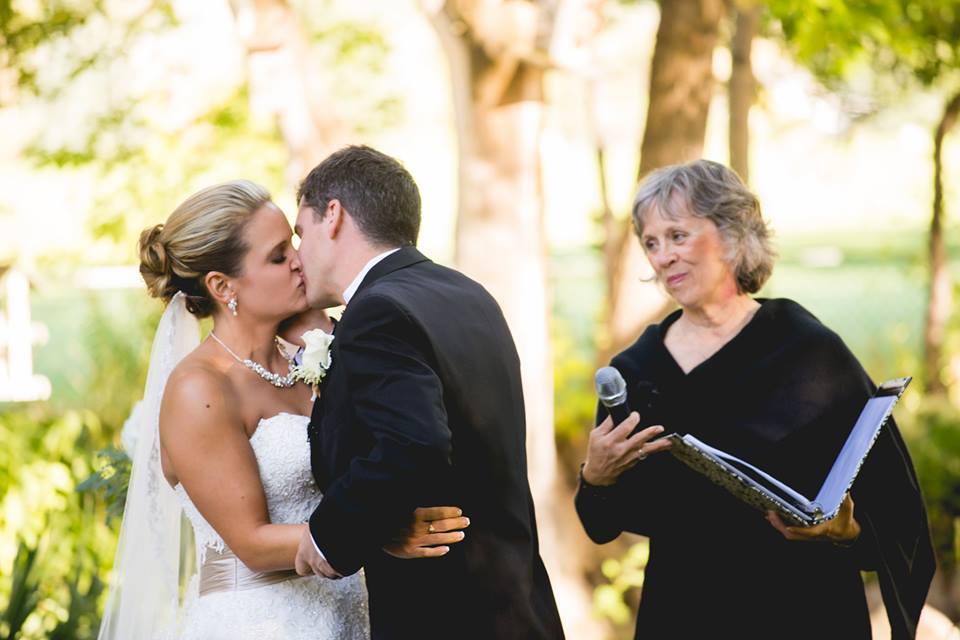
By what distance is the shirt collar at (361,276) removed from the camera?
2.96 meters

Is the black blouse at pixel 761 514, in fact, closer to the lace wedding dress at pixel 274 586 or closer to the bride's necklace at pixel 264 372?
the lace wedding dress at pixel 274 586

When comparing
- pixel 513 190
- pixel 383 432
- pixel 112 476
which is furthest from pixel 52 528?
pixel 383 432

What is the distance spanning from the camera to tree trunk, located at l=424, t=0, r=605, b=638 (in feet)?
20.1

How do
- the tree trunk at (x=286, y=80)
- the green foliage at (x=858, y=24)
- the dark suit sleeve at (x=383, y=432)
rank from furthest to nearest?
the tree trunk at (x=286, y=80) < the green foliage at (x=858, y=24) < the dark suit sleeve at (x=383, y=432)

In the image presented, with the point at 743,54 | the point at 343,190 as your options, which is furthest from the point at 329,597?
the point at 743,54

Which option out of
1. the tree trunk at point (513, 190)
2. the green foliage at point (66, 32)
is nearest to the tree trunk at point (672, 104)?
the tree trunk at point (513, 190)

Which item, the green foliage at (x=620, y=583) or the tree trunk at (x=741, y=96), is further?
the tree trunk at (x=741, y=96)

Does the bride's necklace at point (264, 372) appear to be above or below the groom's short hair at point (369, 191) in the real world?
below

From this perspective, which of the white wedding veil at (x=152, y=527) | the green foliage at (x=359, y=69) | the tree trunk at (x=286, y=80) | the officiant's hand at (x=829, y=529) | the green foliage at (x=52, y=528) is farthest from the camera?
the green foliage at (x=359, y=69)

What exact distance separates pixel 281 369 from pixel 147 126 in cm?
626

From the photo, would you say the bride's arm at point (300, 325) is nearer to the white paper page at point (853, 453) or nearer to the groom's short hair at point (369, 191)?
the groom's short hair at point (369, 191)

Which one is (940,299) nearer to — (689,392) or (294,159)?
(294,159)

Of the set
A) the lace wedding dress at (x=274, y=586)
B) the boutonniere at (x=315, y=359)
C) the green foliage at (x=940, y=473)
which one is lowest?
the green foliage at (x=940, y=473)

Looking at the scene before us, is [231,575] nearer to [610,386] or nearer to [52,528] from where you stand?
[610,386]
